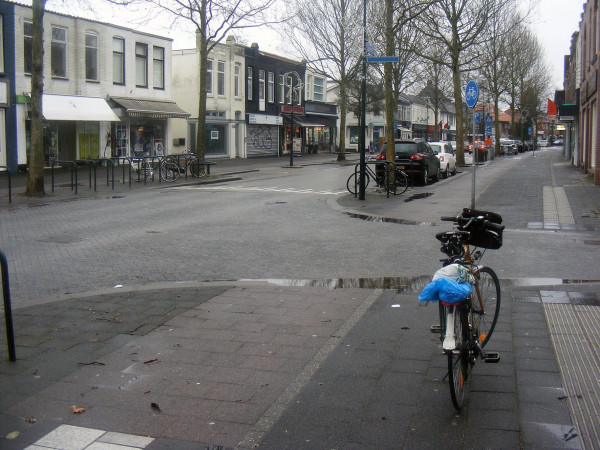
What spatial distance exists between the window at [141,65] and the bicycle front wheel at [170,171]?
11.1m

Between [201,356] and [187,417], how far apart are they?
1.13 metres

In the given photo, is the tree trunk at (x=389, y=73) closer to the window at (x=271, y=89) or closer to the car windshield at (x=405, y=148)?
the car windshield at (x=405, y=148)

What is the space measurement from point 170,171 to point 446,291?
73.0 feet

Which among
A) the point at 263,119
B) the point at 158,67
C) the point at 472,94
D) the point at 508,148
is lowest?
the point at 472,94

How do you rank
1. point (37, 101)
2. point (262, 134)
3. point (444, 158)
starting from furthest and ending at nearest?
1. point (262, 134)
2. point (444, 158)
3. point (37, 101)

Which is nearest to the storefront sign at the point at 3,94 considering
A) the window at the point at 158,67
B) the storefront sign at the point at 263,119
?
the window at the point at 158,67

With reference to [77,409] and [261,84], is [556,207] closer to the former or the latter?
[77,409]

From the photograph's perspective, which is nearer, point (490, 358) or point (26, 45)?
point (490, 358)

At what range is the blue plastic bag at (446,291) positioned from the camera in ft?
12.9

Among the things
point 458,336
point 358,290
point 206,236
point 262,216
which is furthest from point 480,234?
point 262,216

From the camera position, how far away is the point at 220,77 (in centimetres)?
4341

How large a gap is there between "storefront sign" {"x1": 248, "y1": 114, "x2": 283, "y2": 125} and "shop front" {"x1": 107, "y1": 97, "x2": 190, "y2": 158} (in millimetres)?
10038

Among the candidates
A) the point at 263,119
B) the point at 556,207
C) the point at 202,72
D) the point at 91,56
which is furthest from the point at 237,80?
the point at 556,207

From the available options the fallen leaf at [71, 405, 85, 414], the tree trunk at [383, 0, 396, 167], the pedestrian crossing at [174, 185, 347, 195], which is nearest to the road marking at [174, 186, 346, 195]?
the pedestrian crossing at [174, 185, 347, 195]
